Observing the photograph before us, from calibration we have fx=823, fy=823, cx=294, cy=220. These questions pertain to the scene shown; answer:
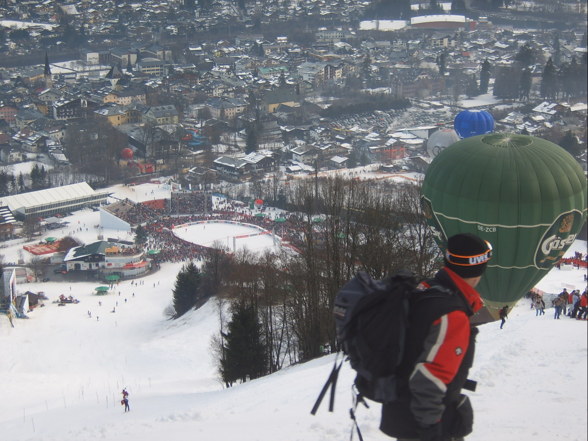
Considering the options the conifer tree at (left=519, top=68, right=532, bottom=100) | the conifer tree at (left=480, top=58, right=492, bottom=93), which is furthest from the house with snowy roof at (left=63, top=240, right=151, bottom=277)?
the conifer tree at (left=480, top=58, right=492, bottom=93)

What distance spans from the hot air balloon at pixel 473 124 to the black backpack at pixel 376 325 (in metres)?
14.8

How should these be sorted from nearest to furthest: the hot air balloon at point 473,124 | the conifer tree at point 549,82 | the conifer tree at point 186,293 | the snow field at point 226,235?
1. the conifer tree at point 186,293
2. the hot air balloon at point 473,124
3. the snow field at point 226,235
4. the conifer tree at point 549,82

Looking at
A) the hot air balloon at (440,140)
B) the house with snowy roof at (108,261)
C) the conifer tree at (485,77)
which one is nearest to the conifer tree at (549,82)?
the conifer tree at (485,77)

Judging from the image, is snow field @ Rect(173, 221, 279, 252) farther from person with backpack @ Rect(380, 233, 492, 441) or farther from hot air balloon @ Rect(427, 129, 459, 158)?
person with backpack @ Rect(380, 233, 492, 441)

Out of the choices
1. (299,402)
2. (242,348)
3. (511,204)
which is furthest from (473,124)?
(299,402)

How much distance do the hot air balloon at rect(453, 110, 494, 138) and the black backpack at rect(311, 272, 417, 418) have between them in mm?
14755

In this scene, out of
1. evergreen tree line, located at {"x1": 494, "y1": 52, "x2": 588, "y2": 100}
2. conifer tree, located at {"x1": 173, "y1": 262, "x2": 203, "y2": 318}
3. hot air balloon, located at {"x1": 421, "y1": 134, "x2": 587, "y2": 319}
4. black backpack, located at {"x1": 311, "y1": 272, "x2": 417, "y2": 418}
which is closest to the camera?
black backpack, located at {"x1": 311, "y1": 272, "x2": 417, "y2": 418}

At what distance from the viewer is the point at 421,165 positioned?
28.4 m

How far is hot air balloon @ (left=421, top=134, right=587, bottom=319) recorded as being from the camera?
778cm

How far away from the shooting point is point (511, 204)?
7723 millimetres

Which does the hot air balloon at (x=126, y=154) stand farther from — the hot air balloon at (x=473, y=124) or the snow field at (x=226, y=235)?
the hot air balloon at (x=473, y=124)

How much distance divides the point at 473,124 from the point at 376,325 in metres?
15.0

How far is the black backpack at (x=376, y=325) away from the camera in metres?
2.04

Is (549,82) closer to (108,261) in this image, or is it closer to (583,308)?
(108,261)
